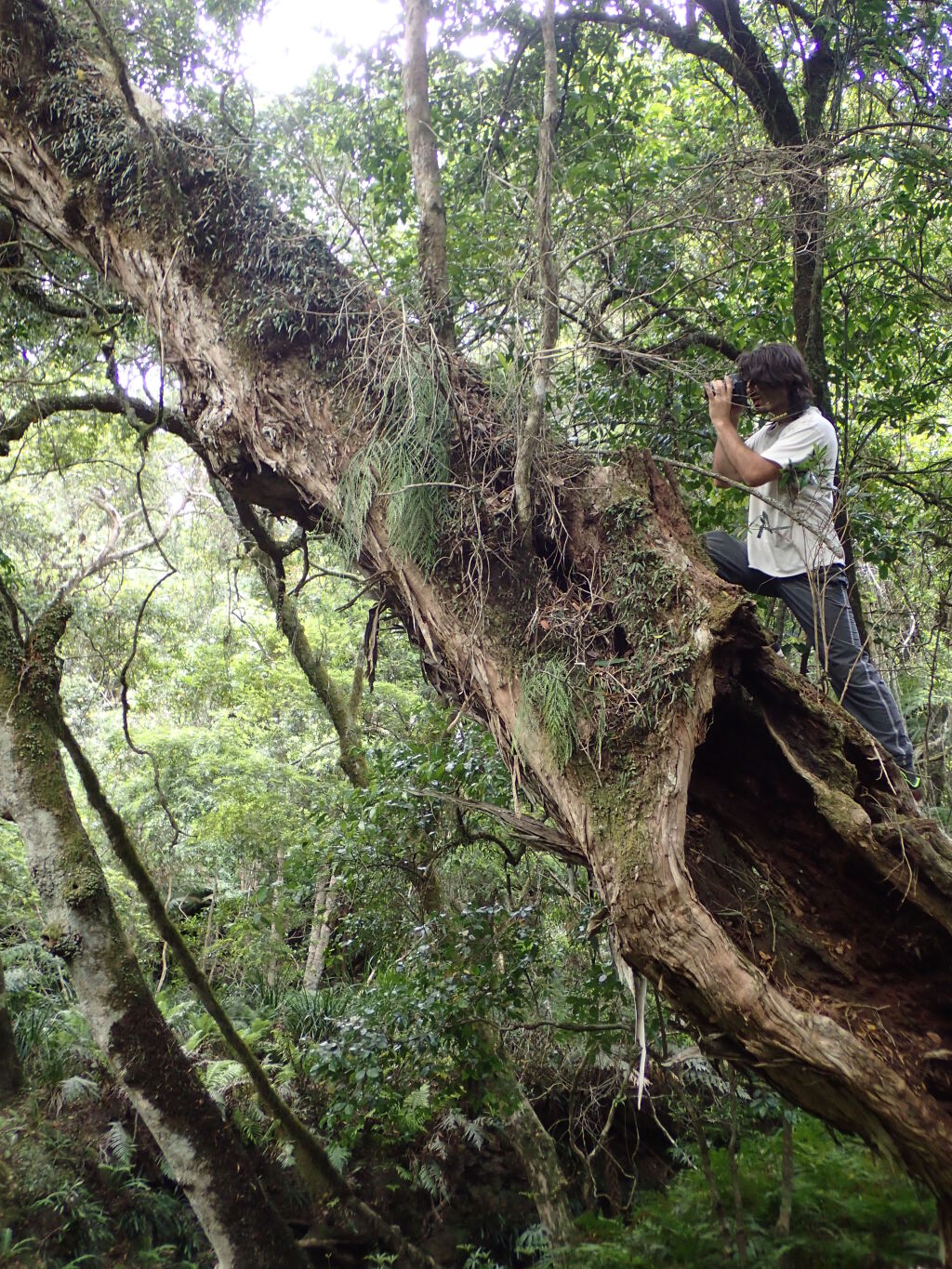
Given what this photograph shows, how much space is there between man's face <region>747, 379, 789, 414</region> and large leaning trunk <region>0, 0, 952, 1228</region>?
0.67 metres

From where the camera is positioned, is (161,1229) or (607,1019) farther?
(161,1229)

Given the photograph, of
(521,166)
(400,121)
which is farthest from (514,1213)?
(400,121)

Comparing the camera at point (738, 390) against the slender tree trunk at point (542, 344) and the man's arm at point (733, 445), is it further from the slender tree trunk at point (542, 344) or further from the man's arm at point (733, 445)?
the slender tree trunk at point (542, 344)

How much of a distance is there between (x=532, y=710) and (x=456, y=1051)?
3406 millimetres

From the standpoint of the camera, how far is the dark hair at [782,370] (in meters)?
3.18

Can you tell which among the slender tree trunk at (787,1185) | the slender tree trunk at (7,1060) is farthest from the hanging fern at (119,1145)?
the slender tree trunk at (787,1185)

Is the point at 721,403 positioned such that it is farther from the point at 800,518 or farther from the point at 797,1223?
the point at 797,1223

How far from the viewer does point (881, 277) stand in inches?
208

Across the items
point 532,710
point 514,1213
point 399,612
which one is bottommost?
point 514,1213

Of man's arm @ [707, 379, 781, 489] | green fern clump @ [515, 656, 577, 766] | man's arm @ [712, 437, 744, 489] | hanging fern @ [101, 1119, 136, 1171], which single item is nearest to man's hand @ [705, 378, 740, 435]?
man's arm @ [707, 379, 781, 489]

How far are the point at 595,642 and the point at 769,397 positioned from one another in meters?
1.39

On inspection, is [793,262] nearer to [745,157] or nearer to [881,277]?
[745,157]

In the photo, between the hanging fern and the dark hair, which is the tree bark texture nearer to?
the hanging fern

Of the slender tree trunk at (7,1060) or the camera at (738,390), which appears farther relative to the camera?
the slender tree trunk at (7,1060)
